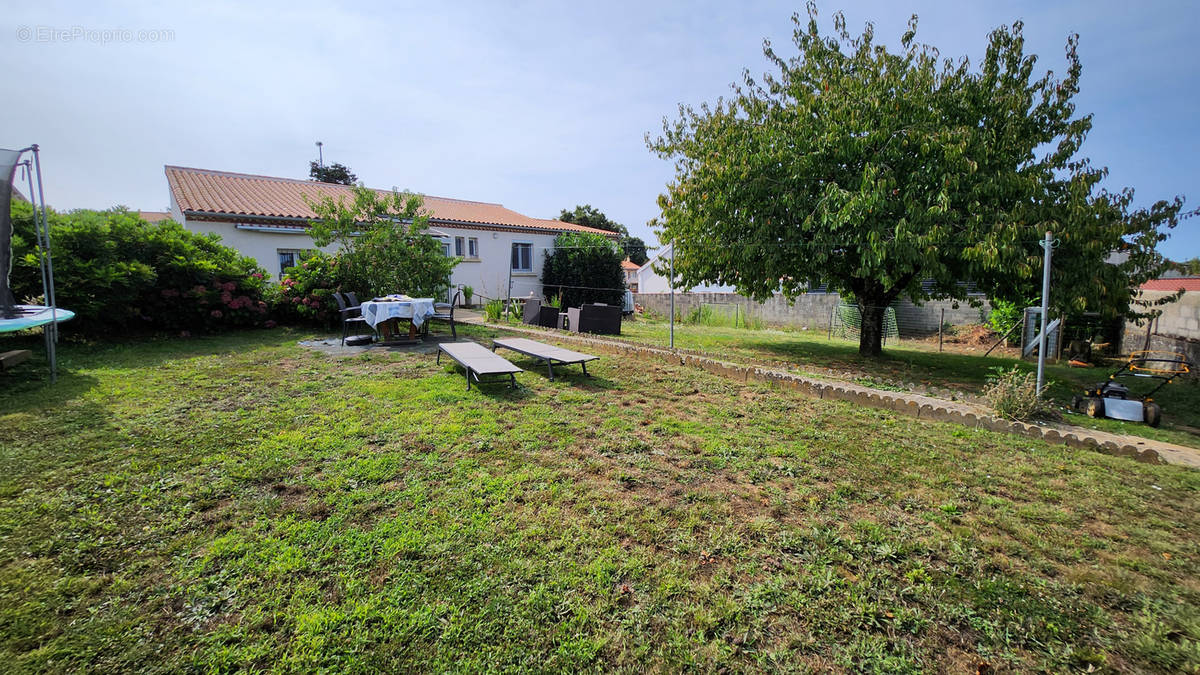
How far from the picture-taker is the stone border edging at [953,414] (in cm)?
388

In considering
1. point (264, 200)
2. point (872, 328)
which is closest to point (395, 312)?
point (872, 328)

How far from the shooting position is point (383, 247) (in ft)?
34.0

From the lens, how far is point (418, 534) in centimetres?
252

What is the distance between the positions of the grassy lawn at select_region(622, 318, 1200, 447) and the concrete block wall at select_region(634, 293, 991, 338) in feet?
14.0

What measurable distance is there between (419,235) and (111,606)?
9.70 m

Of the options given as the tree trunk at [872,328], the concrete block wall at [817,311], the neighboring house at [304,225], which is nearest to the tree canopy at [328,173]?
the neighboring house at [304,225]

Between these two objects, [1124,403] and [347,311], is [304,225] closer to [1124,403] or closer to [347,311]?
[347,311]

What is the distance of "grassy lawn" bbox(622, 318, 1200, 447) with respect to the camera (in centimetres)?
508

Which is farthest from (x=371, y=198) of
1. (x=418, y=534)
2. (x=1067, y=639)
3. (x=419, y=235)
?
(x=1067, y=639)

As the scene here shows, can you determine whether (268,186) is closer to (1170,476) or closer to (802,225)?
(802,225)

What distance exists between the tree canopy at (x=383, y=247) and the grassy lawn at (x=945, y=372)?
5.02 metres

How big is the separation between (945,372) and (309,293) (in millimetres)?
12672

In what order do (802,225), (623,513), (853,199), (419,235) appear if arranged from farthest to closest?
(419,235) < (802,225) < (853,199) < (623,513)

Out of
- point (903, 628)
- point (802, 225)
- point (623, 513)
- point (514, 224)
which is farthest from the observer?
point (514, 224)
